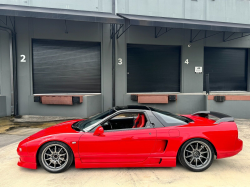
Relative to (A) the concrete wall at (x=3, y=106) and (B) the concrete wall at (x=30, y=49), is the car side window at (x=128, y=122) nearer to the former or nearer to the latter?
(B) the concrete wall at (x=30, y=49)

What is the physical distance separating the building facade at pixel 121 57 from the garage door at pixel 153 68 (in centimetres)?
6

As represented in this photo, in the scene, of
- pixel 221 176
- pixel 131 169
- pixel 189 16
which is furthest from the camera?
pixel 189 16

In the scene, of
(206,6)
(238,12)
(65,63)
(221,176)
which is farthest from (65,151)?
(238,12)

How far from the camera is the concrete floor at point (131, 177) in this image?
304cm

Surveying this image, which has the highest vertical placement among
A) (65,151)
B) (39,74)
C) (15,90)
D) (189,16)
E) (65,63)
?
(189,16)

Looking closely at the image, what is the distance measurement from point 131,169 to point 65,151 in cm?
130

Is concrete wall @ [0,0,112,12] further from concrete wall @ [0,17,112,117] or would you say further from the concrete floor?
the concrete floor

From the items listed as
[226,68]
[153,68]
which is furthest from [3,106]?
[226,68]

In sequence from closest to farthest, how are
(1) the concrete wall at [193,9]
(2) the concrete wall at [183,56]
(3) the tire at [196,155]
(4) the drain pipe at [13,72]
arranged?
1. (3) the tire at [196,155]
2. (4) the drain pipe at [13,72]
3. (2) the concrete wall at [183,56]
4. (1) the concrete wall at [193,9]

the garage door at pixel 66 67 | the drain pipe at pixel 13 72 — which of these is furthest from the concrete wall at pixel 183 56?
the drain pipe at pixel 13 72

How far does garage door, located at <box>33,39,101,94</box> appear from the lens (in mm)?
9656

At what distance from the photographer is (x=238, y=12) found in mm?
11148

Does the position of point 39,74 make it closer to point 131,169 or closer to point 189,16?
point 131,169

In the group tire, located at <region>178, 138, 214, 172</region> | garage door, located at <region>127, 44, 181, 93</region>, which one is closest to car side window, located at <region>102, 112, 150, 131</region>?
tire, located at <region>178, 138, 214, 172</region>
